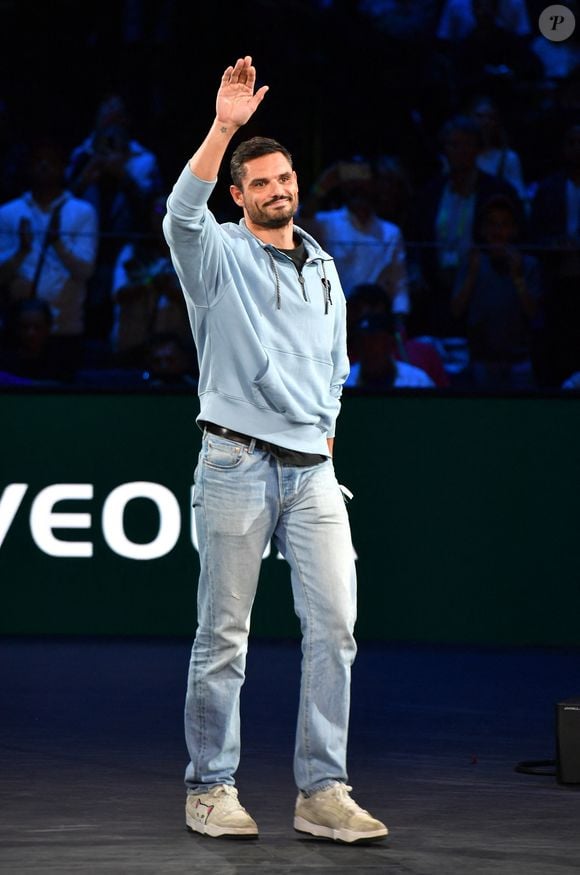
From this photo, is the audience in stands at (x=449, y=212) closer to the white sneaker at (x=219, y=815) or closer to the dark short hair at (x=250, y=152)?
the dark short hair at (x=250, y=152)

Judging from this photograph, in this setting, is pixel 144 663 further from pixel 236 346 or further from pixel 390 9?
pixel 390 9

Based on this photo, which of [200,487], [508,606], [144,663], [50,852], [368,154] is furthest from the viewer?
[368,154]

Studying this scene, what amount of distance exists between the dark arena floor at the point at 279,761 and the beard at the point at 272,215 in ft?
5.64

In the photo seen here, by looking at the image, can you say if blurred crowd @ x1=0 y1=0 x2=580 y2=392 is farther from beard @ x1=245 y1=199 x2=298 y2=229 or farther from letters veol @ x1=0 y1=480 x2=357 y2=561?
beard @ x1=245 y1=199 x2=298 y2=229

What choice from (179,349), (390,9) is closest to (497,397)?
(179,349)

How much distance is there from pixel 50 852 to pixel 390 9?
7387 millimetres

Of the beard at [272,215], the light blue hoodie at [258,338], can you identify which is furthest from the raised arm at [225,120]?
the beard at [272,215]

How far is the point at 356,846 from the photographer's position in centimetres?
422

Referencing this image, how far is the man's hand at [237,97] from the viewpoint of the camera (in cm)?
409

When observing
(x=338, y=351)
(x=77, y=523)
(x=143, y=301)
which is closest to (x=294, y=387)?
(x=338, y=351)

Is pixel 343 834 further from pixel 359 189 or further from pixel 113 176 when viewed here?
pixel 113 176

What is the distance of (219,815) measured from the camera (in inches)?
168

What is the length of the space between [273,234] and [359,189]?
5.04 meters

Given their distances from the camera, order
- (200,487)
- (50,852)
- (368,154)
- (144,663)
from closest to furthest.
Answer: (50,852) < (200,487) < (144,663) < (368,154)
